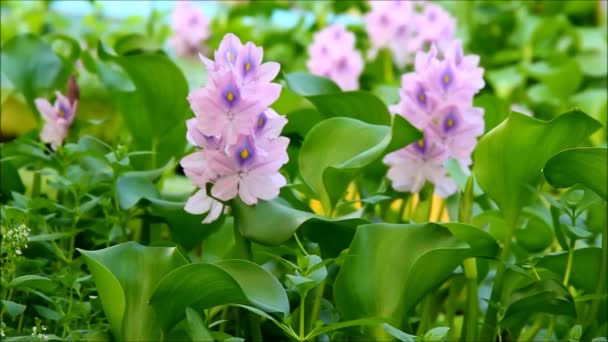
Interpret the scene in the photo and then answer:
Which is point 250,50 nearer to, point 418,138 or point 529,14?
point 418,138

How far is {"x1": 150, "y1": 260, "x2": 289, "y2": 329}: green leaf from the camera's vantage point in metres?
0.88

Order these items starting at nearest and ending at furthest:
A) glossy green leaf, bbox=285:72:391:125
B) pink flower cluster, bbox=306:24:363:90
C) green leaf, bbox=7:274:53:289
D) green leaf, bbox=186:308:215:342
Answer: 1. green leaf, bbox=186:308:215:342
2. green leaf, bbox=7:274:53:289
3. glossy green leaf, bbox=285:72:391:125
4. pink flower cluster, bbox=306:24:363:90

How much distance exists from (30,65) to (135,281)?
70 centimetres

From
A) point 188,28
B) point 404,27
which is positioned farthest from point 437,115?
point 188,28

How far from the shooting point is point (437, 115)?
3.81 feet

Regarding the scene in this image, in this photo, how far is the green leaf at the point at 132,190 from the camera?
1143mm

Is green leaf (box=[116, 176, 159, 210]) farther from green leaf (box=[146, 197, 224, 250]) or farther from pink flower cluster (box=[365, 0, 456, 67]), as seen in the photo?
pink flower cluster (box=[365, 0, 456, 67])

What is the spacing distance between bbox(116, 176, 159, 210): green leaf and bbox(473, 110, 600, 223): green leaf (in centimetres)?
37

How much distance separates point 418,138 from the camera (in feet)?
3.63

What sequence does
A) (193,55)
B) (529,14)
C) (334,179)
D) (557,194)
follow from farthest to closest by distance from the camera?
(529,14) → (193,55) → (557,194) → (334,179)

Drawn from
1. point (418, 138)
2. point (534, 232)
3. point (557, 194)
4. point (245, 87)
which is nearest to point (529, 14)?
point (557, 194)

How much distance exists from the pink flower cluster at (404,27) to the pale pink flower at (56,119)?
79 centimetres

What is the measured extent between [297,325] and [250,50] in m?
0.30

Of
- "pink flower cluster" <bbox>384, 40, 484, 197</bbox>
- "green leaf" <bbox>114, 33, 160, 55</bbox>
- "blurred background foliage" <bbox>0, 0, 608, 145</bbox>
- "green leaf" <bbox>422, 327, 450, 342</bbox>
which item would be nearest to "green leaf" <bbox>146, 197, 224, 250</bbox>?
"pink flower cluster" <bbox>384, 40, 484, 197</bbox>
